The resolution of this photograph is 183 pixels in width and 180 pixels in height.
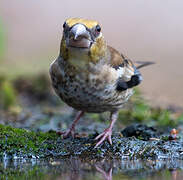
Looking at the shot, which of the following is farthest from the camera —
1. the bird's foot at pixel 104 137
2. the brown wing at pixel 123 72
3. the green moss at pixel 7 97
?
the green moss at pixel 7 97

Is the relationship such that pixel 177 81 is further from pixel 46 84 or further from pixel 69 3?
pixel 69 3

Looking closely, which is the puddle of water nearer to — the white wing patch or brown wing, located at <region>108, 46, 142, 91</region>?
brown wing, located at <region>108, 46, 142, 91</region>

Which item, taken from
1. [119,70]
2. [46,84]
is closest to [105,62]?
[119,70]

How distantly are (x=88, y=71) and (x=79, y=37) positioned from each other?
51 centimetres

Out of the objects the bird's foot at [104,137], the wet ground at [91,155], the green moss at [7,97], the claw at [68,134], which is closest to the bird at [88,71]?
the bird's foot at [104,137]

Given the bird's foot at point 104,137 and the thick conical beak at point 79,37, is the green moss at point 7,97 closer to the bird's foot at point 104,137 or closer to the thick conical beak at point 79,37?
the bird's foot at point 104,137

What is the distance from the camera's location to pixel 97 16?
17.2 meters

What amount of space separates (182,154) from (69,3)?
12945mm

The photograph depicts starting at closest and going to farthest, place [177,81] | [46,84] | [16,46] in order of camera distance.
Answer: [46,84]
[177,81]
[16,46]

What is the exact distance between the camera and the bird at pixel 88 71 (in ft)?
16.5

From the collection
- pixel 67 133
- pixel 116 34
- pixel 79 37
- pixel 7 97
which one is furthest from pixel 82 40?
pixel 116 34

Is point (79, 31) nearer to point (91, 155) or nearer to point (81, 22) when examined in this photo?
point (81, 22)

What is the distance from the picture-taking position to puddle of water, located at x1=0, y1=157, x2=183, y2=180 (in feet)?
14.1

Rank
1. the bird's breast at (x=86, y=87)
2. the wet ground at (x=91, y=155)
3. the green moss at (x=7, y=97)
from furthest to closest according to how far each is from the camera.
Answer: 1. the green moss at (x=7, y=97)
2. the bird's breast at (x=86, y=87)
3. the wet ground at (x=91, y=155)
